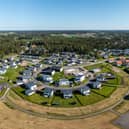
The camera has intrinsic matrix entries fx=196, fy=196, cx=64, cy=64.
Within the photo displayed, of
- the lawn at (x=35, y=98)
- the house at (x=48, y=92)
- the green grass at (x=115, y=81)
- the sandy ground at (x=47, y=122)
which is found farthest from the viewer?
the green grass at (x=115, y=81)

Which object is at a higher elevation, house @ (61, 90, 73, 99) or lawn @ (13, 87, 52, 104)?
house @ (61, 90, 73, 99)

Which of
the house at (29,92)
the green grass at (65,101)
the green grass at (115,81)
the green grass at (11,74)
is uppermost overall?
the house at (29,92)

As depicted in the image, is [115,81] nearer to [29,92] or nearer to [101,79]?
[101,79]

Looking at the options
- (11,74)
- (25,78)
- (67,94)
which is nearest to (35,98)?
(67,94)

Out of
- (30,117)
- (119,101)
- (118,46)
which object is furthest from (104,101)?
(118,46)

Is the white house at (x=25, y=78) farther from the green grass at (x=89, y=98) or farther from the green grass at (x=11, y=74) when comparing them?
the green grass at (x=89, y=98)

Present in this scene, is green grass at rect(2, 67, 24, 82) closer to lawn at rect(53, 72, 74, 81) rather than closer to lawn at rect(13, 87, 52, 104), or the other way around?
lawn at rect(13, 87, 52, 104)

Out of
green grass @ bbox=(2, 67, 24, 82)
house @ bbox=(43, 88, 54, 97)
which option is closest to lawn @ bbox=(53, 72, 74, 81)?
house @ bbox=(43, 88, 54, 97)

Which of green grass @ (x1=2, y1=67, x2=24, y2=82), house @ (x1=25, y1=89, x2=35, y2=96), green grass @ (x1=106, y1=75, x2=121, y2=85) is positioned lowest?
green grass @ (x1=2, y1=67, x2=24, y2=82)

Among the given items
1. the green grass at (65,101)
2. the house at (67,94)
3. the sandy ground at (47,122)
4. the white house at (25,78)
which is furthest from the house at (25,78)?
the sandy ground at (47,122)
